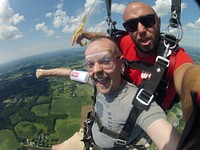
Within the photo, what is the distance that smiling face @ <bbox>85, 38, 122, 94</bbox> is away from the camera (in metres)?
2.09

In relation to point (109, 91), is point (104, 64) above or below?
above

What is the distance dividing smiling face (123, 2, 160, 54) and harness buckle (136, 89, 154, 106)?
572mm

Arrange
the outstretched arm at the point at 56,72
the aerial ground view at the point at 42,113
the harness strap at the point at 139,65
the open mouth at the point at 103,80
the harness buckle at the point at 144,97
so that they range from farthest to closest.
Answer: the aerial ground view at the point at 42,113
the outstretched arm at the point at 56,72
the harness strap at the point at 139,65
the open mouth at the point at 103,80
the harness buckle at the point at 144,97

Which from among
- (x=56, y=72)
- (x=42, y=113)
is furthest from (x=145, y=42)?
(x=42, y=113)

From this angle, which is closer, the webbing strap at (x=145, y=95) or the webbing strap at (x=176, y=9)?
the webbing strap at (x=145, y=95)

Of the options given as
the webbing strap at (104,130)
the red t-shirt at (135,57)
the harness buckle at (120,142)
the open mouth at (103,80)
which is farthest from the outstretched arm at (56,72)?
the harness buckle at (120,142)

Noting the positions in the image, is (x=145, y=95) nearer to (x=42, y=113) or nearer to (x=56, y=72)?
(x=56, y=72)

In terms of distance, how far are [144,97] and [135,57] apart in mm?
741

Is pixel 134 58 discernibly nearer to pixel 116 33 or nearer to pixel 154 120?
pixel 116 33

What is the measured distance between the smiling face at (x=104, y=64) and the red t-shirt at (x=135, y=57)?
0.21 metres

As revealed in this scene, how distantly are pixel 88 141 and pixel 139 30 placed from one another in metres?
1.19

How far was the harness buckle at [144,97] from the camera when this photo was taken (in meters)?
1.78

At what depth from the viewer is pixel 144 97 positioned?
181 centimetres

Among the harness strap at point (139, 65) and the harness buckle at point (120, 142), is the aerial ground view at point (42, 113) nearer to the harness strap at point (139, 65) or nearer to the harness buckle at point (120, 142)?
the harness strap at point (139, 65)
